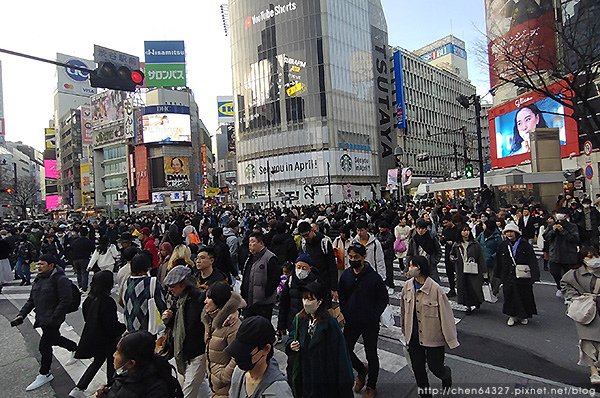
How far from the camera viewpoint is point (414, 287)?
14.0 ft

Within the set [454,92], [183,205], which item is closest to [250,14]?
[183,205]

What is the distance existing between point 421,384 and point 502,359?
5.92 feet

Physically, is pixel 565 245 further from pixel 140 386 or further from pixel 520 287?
pixel 140 386

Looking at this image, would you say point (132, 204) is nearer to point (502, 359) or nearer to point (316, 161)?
point (316, 161)

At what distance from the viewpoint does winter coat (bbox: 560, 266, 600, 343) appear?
4.31 meters

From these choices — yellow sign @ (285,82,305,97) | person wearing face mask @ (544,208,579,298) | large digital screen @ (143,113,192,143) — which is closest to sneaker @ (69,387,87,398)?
person wearing face mask @ (544,208,579,298)

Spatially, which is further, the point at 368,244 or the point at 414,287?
the point at 368,244

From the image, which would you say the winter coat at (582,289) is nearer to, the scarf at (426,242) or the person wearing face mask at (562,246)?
the scarf at (426,242)

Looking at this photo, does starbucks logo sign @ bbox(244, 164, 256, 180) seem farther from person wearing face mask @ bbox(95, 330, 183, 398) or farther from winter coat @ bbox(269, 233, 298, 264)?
person wearing face mask @ bbox(95, 330, 183, 398)

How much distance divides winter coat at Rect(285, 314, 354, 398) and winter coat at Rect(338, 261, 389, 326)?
1.18m

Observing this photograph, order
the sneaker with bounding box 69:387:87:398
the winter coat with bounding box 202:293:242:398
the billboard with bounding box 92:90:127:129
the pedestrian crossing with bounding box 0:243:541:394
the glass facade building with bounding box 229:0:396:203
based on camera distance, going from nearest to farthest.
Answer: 1. the winter coat with bounding box 202:293:242:398
2. the sneaker with bounding box 69:387:87:398
3. the pedestrian crossing with bounding box 0:243:541:394
4. the glass facade building with bounding box 229:0:396:203
5. the billboard with bounding box 92:90:127:129

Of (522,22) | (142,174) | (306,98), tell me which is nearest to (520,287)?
(522,22)

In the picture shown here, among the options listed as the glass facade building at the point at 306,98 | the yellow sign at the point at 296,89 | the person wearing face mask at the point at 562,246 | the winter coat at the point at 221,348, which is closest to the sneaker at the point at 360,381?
the winter coat at the point at 221,348

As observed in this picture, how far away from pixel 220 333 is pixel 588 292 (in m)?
3.87
